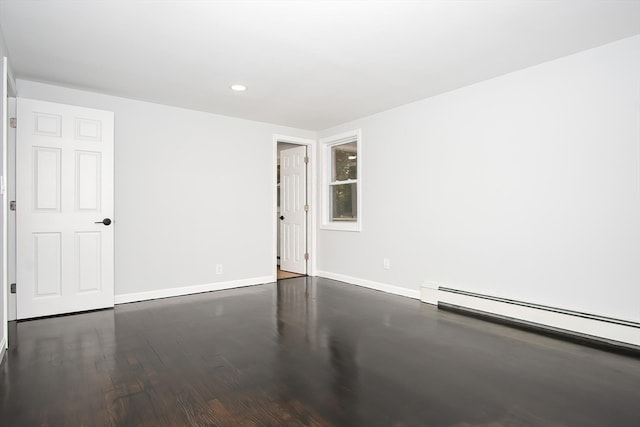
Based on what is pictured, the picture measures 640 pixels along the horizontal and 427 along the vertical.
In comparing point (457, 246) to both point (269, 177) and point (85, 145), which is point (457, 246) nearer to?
point (269, 177)

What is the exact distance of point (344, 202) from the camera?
564 centimetres

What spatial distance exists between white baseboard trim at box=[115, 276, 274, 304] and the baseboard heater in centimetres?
251

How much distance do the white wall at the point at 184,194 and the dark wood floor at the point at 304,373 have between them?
96 cm

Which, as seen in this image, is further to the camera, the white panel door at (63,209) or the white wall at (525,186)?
the white panel door at (63,209)

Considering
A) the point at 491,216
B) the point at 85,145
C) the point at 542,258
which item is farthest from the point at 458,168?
the point at 85,145

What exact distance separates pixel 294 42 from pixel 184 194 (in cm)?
263

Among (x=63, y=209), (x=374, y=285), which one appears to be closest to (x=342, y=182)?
(x=374, y=285)

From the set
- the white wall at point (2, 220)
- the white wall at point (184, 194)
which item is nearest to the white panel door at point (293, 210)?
the white wall at point (184, 194)

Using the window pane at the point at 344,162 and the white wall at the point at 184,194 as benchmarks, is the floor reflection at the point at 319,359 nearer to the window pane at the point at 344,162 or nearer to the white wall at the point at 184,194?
the white wall at the point at 184,194

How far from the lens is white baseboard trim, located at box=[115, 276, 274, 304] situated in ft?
13.9

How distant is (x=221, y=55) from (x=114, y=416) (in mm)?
2695

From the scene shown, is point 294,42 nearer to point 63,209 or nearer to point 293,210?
point 63,209

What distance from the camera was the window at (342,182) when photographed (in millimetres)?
5336

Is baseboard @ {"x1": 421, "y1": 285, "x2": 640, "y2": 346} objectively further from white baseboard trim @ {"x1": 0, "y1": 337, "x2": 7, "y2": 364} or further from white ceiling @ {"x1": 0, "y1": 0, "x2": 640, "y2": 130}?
white baseboard trim @ {"x1": 0, "y1": 337, "x2": 7, "y2": 364}
